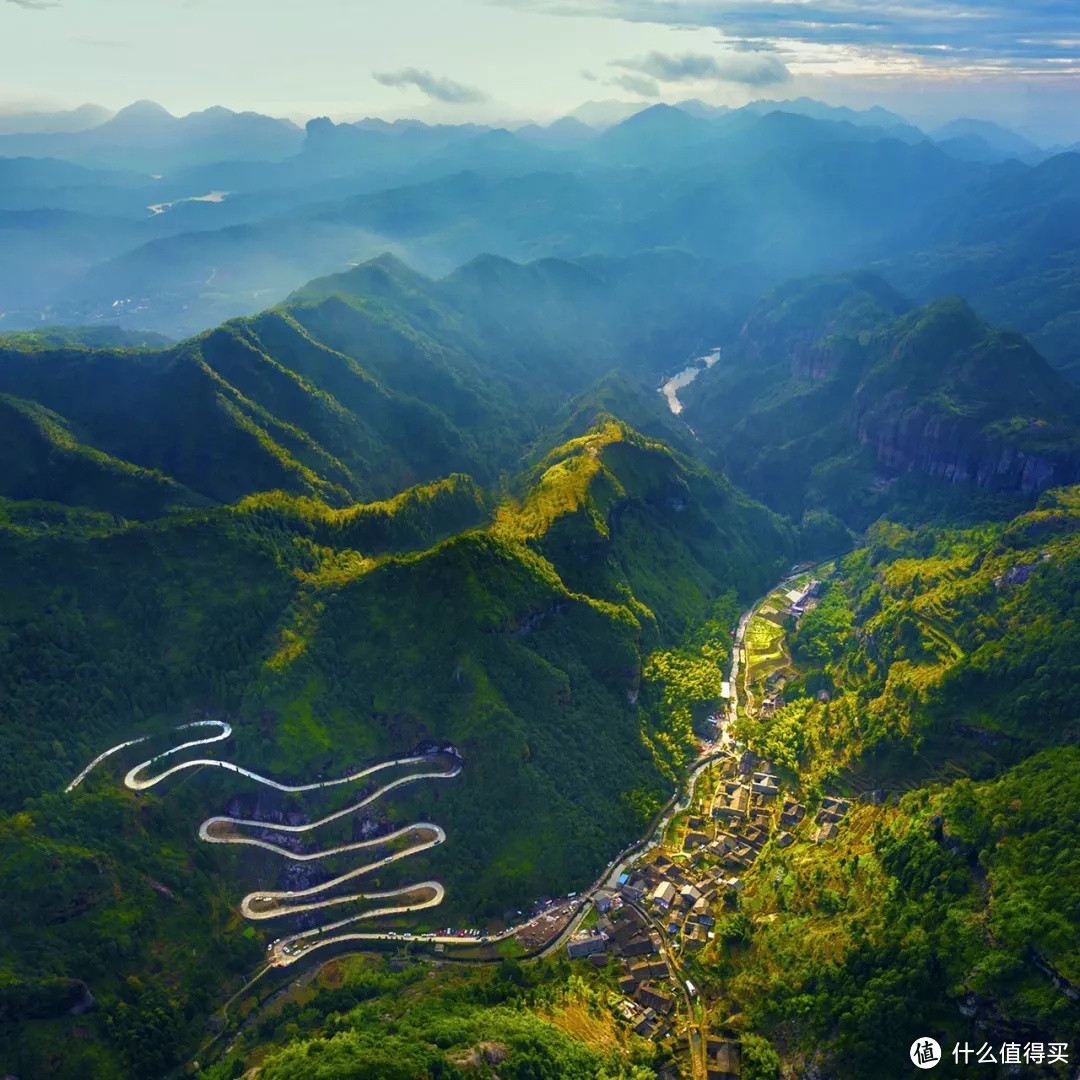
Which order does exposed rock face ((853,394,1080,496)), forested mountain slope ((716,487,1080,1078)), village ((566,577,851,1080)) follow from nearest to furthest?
forested mountain slope ((716,487,1080,1078))
village ((566,577,851,1080))
exposed rock face ((853,394,1080,496))

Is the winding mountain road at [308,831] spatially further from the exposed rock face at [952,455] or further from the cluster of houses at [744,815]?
the exposed rock face at [952,455]

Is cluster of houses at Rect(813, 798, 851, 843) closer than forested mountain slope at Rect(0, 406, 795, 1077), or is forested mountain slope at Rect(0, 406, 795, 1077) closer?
forested mountain slope at Rect(0, 406, 795, 1077)

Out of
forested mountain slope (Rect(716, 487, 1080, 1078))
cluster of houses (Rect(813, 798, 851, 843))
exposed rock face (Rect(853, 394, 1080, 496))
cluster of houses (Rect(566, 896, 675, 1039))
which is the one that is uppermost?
exposed rock face (Rect(853, 394, 1080, 496))

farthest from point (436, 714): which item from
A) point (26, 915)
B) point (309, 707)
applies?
point (26, 915)

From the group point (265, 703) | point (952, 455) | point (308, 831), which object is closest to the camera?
point (308, 831)

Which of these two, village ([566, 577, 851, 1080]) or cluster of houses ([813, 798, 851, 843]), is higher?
cluster of houses ([813, 798, 851, 843])

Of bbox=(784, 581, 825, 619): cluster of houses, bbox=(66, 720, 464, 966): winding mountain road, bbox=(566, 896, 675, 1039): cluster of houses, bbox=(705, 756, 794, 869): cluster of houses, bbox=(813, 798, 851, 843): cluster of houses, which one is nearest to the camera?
bbox=(566, 896, 675, 1039): cluster of houses

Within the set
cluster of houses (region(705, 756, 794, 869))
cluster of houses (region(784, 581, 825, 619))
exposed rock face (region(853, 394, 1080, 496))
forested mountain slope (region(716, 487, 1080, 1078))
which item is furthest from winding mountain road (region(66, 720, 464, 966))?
exposed rock face (region(853, 394, 1080, 496))

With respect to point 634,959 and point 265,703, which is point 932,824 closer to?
point 634,959

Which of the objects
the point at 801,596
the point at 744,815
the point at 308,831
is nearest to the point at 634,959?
the point at 744,815

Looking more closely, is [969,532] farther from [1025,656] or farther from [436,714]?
[436,714]

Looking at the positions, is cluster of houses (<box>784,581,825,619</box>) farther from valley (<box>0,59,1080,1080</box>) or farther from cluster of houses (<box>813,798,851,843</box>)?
cluster of houses (<box>813,798,851,843</box>)
